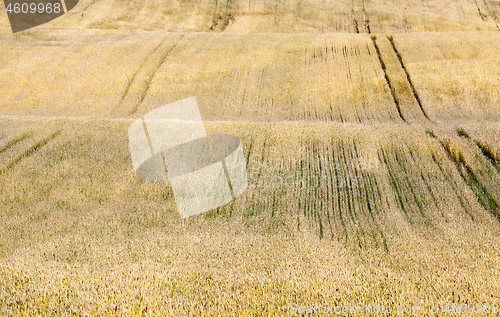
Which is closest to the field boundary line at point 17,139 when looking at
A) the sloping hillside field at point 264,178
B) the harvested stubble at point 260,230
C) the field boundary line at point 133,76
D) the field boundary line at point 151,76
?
the sloping hillside field at point 264,178

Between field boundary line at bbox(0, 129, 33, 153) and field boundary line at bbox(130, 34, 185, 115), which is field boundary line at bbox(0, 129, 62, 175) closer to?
field boundary line at bbox(0, 129, 33, 153)

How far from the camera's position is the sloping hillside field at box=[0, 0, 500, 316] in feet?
23.1

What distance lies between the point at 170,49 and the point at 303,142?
73.2 ft

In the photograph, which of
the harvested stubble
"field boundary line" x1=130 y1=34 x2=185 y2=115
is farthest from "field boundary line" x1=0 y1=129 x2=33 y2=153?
"field boundary line" x1=130 y1=34 x2=185 y2=115

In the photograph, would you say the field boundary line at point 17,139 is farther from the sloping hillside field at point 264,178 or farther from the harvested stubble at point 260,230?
the harvested stubble at point 260,230

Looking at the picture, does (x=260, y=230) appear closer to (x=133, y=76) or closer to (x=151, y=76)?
(x=151, y=76)

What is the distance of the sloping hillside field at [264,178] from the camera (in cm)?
705

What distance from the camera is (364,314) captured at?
612cm

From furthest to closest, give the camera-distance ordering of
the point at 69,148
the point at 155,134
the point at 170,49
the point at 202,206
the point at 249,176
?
the point at 170,49 → the point at 155,134 → the point at 69,148 → the point at 249,176 → the point at 202,206

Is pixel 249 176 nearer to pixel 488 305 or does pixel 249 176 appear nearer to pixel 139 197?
pixel 139 197

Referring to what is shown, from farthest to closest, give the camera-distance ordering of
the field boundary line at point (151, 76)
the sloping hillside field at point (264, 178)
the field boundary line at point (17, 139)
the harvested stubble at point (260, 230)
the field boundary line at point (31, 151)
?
the field boundary line at point (151, 76), the field boundary line at point (17, 139), the field boundary line at point (31, 151), the sloping hillside field at point (264, 178), the harvested stubble at point (260, 230)

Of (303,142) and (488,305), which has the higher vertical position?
(488,305)

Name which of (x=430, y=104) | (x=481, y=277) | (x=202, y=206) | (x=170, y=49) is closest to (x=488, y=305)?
(x=481, y=277)

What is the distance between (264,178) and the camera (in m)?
17.3
